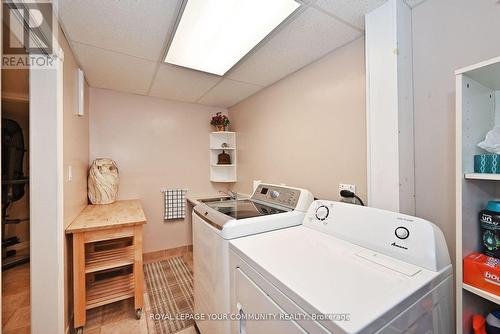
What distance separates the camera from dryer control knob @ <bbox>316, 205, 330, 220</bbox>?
123 cm

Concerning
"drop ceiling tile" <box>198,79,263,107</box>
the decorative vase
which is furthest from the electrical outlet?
the decorative vase

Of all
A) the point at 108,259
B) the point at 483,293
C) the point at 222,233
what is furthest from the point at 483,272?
the point at 108,259

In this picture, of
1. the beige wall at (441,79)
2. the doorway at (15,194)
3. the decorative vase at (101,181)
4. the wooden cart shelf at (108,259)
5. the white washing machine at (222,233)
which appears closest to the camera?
the beige wall at (441,79)

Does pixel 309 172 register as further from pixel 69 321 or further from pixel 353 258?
pixel 69 321

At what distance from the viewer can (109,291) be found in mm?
1747

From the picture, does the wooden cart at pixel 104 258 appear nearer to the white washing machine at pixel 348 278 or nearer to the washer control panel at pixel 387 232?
the white washing machine at pixel 348 278

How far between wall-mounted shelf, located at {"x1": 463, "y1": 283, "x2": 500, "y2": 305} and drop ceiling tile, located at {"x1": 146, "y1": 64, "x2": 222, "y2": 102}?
2.18 m

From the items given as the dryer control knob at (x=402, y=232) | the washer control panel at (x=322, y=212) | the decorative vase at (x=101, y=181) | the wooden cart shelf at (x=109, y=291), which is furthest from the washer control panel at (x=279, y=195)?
the decorative vase at (x=101, y=181)

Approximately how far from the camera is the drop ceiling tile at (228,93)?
7.49 ft

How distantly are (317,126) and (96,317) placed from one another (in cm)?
245

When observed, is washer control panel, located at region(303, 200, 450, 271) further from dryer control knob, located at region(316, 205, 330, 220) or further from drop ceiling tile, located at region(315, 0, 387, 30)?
drop ceiling tile, located at region(315, 0, 387, 30)

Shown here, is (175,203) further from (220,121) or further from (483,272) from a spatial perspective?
(483,272)

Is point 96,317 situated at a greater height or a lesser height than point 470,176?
lesser

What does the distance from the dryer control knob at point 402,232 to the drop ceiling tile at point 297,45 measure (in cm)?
122
